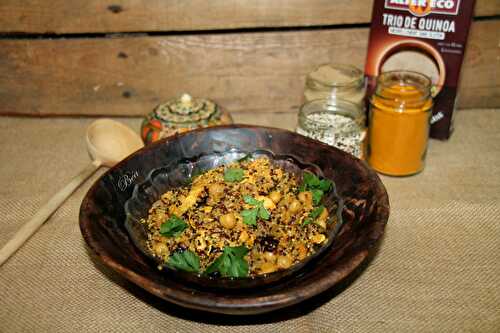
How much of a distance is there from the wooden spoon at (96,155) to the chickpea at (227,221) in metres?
0.40

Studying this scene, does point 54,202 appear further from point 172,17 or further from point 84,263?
point 172,17

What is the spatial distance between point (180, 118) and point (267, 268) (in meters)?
0.55

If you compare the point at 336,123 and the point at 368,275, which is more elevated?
the point at 336,123

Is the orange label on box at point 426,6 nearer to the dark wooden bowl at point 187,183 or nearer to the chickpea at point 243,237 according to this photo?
the dark wooden bowl at point 187,183

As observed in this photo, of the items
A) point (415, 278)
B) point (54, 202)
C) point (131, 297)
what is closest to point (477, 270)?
point (415, 278)

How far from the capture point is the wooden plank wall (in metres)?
1.24

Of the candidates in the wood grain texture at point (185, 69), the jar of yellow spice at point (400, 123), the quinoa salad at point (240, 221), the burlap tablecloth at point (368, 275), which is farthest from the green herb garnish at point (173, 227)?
the wood grain texture at point (185, 69)

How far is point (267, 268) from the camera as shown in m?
0.69

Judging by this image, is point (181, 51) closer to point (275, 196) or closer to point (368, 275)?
point (275, 196)

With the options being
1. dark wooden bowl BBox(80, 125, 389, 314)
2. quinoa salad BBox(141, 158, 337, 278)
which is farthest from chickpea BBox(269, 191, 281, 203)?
dark wooden bowl BBox(80, 125, 389, 314)

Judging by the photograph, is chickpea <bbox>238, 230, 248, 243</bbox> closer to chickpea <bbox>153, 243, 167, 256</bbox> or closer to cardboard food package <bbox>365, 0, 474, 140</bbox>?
chickpea <bbox>153, 243, 167, 256</bbox>

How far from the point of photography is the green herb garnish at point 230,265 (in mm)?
677

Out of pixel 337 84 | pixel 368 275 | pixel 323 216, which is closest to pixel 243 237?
pixel 323 216

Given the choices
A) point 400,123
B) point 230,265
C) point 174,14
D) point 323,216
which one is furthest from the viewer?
point 174,14
